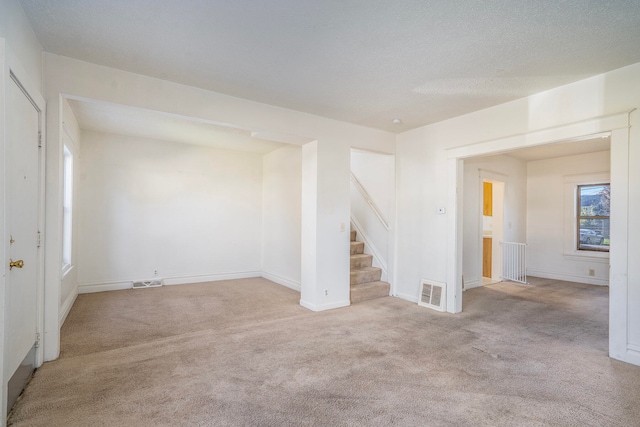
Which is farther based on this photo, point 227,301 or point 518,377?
point 227,301

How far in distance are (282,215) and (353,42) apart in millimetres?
3967

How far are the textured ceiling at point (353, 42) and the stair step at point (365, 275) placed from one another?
272cm

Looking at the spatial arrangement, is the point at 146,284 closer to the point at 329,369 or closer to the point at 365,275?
the point at 365,275

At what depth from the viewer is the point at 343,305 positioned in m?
4.47

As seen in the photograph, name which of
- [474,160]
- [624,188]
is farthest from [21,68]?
[474,160]

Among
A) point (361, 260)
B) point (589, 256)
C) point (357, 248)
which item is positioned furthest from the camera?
point (589, 256)

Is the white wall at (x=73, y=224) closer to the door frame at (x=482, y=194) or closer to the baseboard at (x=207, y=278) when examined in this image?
the baseboard at (x=207, y=278)

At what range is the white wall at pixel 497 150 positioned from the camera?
2.81m

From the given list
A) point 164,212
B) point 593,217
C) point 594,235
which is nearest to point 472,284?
point 594,235

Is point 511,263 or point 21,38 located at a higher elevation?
point 21,38

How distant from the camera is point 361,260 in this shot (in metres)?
5.35

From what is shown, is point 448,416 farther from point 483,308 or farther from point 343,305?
point 483,308

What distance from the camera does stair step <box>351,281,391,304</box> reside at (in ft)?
15.4

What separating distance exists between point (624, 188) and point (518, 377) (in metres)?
1.93
